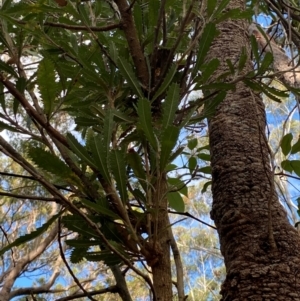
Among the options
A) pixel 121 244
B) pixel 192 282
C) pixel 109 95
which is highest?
pixel 192 282

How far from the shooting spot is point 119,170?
18.3 inches

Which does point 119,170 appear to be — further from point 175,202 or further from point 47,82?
point 175,202

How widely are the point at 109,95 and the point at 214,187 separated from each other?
0.63 ft

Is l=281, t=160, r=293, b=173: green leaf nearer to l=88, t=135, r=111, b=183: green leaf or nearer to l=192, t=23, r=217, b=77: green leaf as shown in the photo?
l=192, t=23, r=217, b=77: green leaf

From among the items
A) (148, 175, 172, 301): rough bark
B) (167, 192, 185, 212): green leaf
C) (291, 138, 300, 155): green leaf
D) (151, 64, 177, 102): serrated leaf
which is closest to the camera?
(148, 175, 172, 301): rough bark

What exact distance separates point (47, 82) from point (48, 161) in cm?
9

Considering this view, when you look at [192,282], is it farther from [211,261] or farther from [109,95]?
[109,95]

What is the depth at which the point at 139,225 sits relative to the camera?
50 centimetres

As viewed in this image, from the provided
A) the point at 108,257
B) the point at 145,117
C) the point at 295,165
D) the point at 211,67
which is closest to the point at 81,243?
the point at 108,257

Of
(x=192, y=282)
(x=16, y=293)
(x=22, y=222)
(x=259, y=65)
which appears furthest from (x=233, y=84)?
(x=192, y=282)

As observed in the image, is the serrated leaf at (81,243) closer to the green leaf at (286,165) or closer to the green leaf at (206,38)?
the green leaf at (206,38)

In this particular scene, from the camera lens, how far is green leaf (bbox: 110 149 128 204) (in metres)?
0.46

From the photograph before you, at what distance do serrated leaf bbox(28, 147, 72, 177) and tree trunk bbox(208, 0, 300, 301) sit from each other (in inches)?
8.4

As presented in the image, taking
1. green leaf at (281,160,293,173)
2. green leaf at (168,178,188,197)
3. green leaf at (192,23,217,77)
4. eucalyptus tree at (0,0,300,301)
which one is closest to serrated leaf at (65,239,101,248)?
eucalyptus tree at (0,0,300,301)
